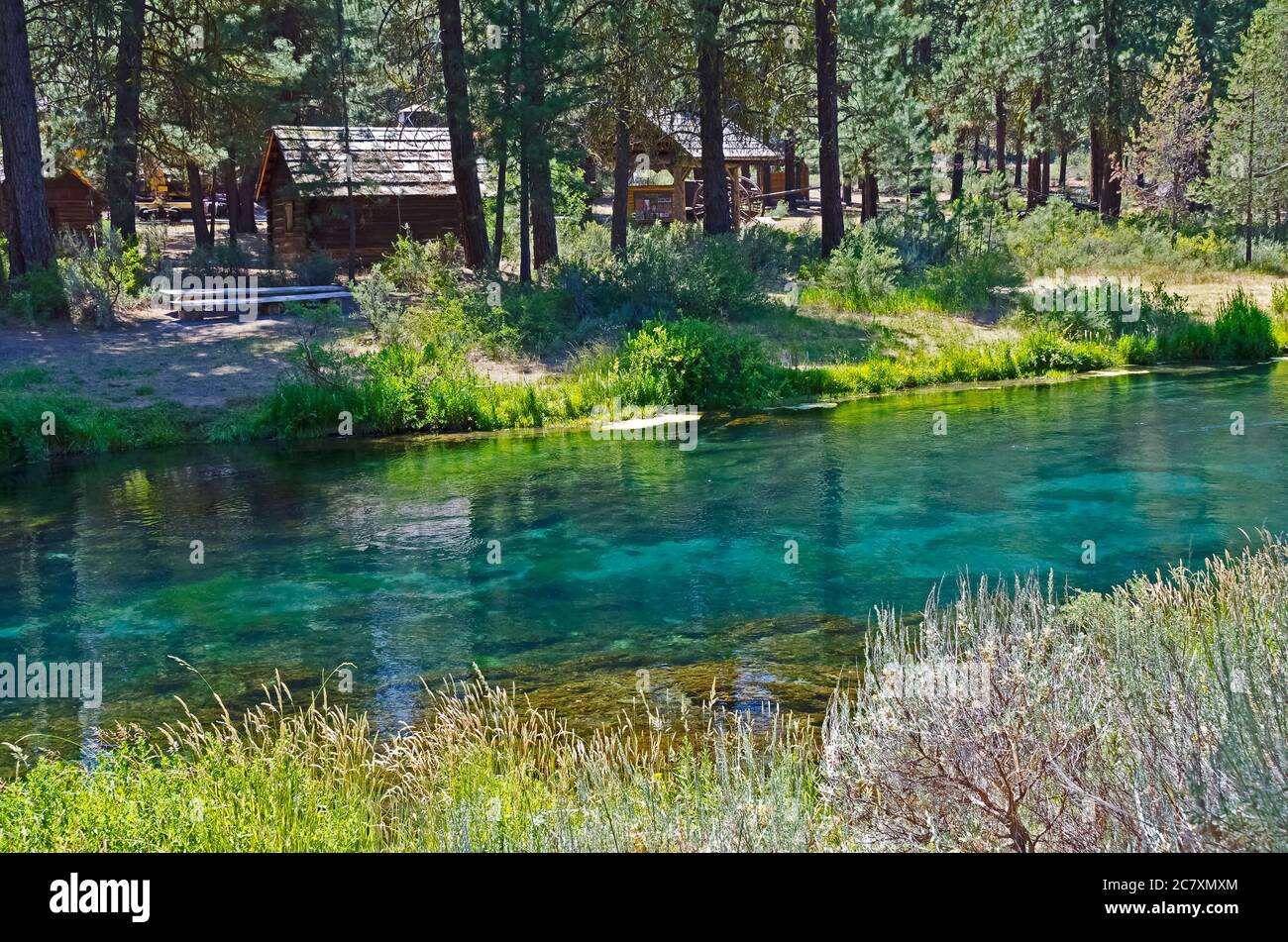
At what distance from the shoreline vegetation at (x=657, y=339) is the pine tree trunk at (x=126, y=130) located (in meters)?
3.26

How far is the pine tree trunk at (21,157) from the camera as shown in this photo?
24.8m

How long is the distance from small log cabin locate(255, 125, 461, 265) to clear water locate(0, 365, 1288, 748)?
1417 centimetres

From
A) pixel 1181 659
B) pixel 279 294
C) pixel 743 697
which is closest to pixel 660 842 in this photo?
pixel 1181 659

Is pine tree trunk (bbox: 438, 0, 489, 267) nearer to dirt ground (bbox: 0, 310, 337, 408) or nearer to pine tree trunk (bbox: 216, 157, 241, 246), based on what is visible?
dirt ground (bbox: 0, 310, 337, 408)

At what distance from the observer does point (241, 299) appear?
25.9m

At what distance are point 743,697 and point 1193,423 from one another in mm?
12455

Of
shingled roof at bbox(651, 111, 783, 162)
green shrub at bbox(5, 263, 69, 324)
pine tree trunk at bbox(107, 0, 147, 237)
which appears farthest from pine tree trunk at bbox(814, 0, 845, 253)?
green shrub at bbox(5, 263, 69, 324)

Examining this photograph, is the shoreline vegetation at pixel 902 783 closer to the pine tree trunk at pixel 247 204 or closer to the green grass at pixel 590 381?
the green grass at pixel 590 381

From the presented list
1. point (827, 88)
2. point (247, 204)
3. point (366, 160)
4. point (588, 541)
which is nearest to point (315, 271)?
point (366, 160)

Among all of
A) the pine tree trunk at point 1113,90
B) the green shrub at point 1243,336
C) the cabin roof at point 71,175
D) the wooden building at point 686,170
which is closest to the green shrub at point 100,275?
the cabin roof at point 71,175

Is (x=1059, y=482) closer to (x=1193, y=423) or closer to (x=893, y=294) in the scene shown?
(x=1193, y=423)

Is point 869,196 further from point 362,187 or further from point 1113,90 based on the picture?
Result: point 362,187

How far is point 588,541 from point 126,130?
2009 cm
